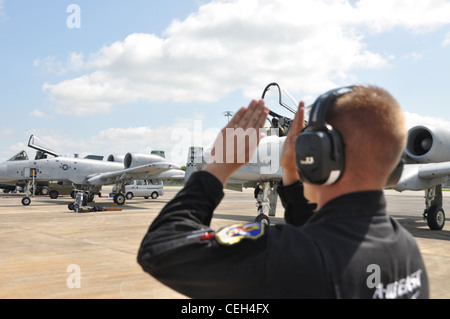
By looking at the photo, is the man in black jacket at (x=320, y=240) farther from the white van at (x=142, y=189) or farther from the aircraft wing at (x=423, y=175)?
the white van at (x=142, y=189)

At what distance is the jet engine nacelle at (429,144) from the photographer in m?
10.4

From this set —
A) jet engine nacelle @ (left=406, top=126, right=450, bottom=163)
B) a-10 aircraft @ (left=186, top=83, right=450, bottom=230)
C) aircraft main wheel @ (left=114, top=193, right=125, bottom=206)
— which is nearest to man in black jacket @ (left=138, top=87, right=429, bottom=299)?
a-10 aircraft @ (left=186, top=83, right=450, bottom=230)

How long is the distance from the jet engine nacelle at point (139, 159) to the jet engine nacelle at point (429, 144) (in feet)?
51.2

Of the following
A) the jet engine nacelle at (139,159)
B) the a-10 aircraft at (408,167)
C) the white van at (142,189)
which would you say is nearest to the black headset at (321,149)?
the a-10 aircraft at (408,167)

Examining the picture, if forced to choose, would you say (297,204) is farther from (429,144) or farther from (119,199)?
(119,199)

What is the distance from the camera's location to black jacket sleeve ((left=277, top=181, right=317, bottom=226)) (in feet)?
5.52

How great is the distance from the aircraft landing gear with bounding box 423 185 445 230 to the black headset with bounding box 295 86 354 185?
11932 mm

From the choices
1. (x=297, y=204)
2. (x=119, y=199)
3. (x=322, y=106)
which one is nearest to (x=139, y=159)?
(x=119, y=199)

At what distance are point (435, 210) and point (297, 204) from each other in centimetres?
1161

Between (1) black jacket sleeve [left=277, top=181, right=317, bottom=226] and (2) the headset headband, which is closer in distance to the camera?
(2) the headset headband

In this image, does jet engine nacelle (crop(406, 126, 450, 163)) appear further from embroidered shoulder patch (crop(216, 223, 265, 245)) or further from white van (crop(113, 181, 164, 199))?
white van (crop(113, 181, 164, 199))

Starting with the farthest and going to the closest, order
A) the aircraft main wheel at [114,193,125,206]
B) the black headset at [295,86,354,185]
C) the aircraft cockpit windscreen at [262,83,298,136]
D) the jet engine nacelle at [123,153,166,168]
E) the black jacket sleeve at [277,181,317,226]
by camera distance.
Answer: the jet engine nacelle at [123,153,166,168] < the aircraft main wheel at [114,193,125,206] < the aircraft cockpit windscreen at [262,83,298,136] < the black jacket sleeve at [277,181,317,226] < the black headset at [295,86,354,185]
